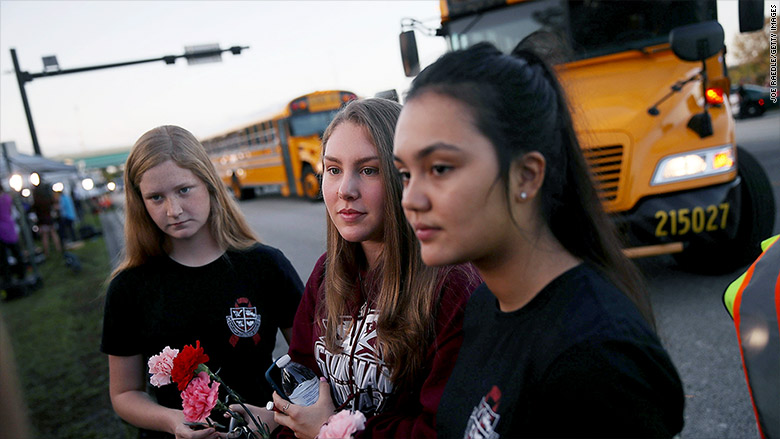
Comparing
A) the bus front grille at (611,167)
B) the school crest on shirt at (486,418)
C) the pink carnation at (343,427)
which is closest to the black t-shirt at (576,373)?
the school crest on shirt at (486,418)

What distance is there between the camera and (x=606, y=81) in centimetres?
487

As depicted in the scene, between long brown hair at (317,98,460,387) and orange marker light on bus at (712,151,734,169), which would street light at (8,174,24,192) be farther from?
orange marker light on bus at (712,151,734,169)

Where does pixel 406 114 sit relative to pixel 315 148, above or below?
above

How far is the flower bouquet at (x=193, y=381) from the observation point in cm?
146

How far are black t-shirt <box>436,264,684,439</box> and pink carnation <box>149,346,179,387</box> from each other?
3.14 ft

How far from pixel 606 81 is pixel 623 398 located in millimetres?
4567

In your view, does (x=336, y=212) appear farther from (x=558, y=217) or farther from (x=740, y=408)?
(x=740, y=408)

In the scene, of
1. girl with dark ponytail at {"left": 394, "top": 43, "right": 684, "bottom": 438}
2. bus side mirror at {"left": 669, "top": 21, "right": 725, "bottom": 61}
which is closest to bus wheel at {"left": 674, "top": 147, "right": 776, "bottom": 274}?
bus side mirror at {"left": 669, "top": 21, "right": 725, "bottom": 61}

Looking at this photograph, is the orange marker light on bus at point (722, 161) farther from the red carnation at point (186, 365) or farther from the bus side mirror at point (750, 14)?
the red carnation at point (186, 365)

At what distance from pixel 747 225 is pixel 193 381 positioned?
4.83 meters

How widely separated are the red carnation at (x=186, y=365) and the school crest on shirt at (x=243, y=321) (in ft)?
2.07

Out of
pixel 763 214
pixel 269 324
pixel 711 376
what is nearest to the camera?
pixel 269 324

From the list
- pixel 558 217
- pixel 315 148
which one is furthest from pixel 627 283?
pixel 315 148

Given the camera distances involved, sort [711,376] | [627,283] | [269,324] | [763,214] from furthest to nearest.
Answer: [763,214] < [711,376] < [269,324] < [627,283]
